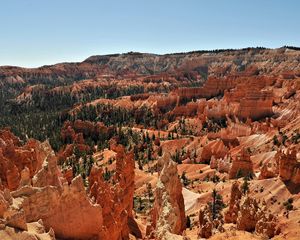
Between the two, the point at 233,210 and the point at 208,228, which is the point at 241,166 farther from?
the point at 208,228

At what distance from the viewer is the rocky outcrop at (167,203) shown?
882 inches

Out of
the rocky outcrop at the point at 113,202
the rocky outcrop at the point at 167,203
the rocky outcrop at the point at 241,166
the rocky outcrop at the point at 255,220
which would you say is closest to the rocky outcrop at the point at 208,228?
the rocky outcrop at the point at 255,220

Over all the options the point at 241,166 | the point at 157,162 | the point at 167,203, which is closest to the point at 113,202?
the point at 167,203

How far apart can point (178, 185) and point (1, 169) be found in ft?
43.2

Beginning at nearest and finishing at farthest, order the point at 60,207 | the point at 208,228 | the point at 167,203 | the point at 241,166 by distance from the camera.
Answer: the point at 60,207 < the point at 167,203 < the point at 208,228 < the point at 241,166

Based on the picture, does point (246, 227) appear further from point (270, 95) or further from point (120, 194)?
point (270, 95)

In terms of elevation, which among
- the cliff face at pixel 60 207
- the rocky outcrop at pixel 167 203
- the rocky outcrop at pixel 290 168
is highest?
the cliff face at pixel 60 207

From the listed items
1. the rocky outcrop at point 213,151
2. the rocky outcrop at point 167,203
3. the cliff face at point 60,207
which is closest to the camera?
the cliff face at point 60,207

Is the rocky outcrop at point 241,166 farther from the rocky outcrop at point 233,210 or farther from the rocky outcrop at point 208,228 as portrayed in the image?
the rocky outcrop at point 208,228

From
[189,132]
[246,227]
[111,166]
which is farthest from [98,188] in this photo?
[189,132]

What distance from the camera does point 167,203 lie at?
25.0m

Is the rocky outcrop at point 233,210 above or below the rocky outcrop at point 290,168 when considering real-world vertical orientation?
below

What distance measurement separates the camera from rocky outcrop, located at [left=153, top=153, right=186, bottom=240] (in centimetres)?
2239

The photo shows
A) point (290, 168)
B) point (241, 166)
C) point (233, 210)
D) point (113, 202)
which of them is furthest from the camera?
point (241, 166)
